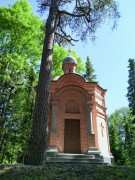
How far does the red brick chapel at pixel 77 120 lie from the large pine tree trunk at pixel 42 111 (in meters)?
6.65

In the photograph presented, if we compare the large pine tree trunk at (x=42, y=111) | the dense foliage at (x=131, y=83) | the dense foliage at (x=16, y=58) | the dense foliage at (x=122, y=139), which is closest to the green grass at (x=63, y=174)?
the large pine tree trunk at (x=42, y=111)

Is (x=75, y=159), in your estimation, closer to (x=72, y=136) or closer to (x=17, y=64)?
(x=72, y=136)

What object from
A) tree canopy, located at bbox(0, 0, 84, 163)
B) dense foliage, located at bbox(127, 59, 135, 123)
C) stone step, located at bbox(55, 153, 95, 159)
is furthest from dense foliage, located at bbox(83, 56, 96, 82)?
stone step, located at bbox(55, 153, 95, 159)

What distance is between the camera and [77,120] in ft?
45.6

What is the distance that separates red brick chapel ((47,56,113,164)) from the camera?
12.8 meters

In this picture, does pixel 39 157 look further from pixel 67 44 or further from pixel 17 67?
pixel 17 67

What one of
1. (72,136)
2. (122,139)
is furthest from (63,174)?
(122,139)

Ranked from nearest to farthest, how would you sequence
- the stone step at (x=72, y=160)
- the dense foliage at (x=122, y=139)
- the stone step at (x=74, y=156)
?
the stone step at (x=72, y=160) < the stone step at (x=74, y=156) < the dense foliage at (x=122, y=139)

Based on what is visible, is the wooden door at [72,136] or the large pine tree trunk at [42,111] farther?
the wooden door at [72,136]

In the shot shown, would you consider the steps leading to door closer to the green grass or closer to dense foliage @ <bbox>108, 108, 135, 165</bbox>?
dense foliage @ <bbox>108, 108, 135, 165</bbox>

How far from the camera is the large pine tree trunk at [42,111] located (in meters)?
5.45

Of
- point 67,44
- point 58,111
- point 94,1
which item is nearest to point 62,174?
point 67,44

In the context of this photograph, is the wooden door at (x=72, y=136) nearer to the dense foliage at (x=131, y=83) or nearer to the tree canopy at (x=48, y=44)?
the tree canopy at (x=48, y=44)

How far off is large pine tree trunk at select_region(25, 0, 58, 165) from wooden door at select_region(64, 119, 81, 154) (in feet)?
25.2
